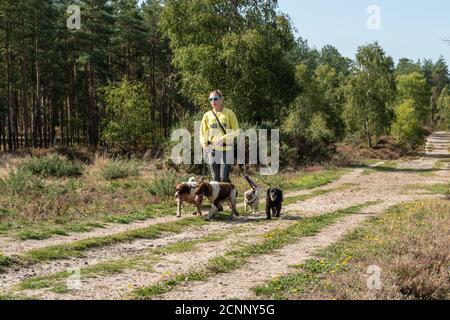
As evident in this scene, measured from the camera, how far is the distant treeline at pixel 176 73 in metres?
32.8

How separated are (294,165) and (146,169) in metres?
9.47

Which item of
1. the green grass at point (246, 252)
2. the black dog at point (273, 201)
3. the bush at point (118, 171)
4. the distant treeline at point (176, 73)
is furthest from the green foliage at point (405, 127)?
the black dog at point (273, 201)

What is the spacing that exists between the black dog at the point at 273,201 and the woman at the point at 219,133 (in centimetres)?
131

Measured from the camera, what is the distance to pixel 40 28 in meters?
39.8

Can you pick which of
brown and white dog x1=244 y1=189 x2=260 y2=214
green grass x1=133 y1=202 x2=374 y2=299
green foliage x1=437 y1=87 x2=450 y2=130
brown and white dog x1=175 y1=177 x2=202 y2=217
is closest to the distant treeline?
brown and white dog x1=244 y1=189 x2=260 y2=214

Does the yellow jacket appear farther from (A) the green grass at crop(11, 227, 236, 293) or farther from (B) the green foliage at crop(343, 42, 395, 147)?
(B) the green foliage at crop(343, 42, 395, 147)

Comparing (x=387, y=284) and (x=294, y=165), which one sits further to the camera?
(x=294, y=165)

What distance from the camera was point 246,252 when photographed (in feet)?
25.9

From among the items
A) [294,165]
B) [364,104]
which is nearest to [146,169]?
[294,165]

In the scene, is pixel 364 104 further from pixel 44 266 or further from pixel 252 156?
pixel 44 266

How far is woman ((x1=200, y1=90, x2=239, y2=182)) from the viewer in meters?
11.4

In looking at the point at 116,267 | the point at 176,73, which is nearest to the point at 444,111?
the point at 176,73

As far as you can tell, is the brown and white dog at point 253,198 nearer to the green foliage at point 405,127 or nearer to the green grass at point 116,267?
the green grass at point 116,267

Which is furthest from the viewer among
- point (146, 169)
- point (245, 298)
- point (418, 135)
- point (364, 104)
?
point (418, 135)
